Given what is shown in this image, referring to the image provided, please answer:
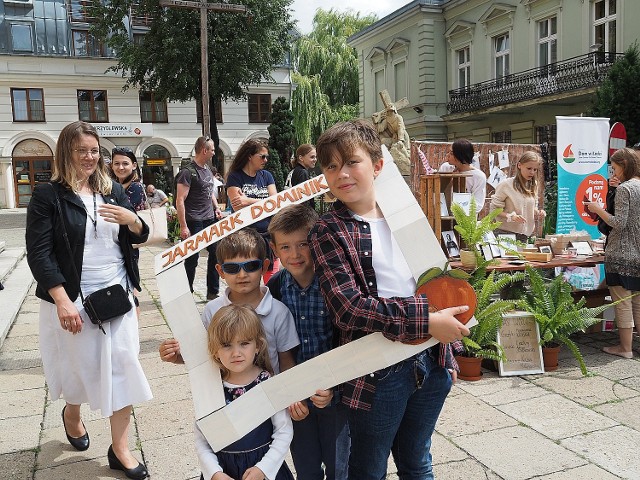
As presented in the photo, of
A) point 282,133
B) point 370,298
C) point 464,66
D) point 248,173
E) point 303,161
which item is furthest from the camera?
point 464,66

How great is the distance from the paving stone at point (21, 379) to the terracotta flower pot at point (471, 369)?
3282 mm

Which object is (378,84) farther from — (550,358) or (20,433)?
(20,433)

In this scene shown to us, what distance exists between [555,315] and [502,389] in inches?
31.6

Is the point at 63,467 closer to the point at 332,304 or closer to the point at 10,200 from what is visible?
the point at 332,304

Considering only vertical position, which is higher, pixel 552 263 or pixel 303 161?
pixel 303 161

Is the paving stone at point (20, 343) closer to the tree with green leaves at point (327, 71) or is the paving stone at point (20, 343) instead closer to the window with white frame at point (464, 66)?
the window with white frame at point (464, 66)

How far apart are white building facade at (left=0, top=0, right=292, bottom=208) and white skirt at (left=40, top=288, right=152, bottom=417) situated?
2812cm

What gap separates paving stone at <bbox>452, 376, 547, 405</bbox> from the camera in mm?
4125

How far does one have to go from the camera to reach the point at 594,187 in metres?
7.38

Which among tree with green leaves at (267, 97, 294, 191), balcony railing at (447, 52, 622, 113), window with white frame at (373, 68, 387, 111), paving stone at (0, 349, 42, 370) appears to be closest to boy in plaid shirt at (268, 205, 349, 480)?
paving stone at (0, 349, 42, 370)

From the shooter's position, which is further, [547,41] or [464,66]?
[464,66]

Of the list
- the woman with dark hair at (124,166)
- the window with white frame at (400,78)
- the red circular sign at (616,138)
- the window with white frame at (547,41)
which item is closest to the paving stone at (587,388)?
the woman with dark hair at (124,166)

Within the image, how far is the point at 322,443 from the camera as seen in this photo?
90.4 inches

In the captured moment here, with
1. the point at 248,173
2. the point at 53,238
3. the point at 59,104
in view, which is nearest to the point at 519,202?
the point at 248,173
